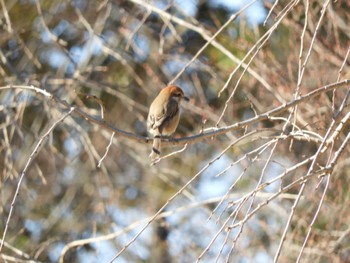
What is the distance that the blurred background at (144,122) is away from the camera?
5.89 meters

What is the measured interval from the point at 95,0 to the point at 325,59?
2.54 m

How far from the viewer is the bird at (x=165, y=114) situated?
531 centimetres

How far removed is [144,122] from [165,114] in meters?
2.26

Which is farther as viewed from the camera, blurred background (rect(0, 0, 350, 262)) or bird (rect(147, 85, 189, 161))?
blurred background (rect(0, 0, 350, 262))

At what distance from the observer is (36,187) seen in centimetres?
948

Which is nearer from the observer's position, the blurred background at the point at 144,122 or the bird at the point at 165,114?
the bird at the point at 165,114

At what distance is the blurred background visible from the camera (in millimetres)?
5891

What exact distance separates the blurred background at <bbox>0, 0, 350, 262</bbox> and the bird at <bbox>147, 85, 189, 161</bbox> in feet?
1.09

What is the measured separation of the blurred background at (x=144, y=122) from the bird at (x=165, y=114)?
0.33 metres

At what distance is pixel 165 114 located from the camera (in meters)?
5.44

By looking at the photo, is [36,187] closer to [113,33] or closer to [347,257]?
[113,33]

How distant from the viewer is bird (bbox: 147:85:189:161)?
5.31 metres

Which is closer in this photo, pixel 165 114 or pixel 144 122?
pixel 165 114

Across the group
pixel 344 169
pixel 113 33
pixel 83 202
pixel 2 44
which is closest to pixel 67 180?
pixel 83 202
